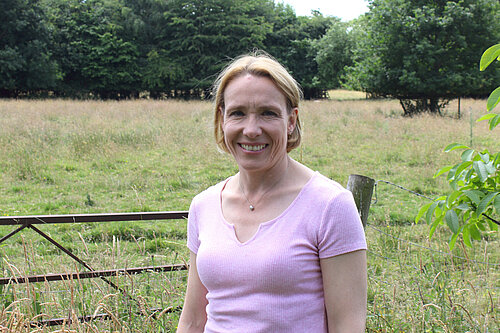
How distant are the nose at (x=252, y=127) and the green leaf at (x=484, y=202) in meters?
1.20

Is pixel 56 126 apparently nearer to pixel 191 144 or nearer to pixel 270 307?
pixel 191 144

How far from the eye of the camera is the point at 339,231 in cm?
158

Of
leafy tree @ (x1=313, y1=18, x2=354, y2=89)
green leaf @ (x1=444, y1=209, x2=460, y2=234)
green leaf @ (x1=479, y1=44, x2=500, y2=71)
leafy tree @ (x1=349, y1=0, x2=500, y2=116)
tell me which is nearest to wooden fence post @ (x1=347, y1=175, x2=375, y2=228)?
green leaf @ (x1=444, y1=209, x2=460, y2=234)

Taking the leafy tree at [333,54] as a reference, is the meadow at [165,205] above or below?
below

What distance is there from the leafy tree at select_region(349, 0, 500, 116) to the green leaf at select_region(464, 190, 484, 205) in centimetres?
2036

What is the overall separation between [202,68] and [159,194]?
38.0 metres

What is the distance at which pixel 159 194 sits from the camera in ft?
28.0

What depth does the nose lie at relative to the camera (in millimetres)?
1786

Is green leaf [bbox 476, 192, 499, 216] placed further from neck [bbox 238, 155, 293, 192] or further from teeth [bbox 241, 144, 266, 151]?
teeth [bbox 241, 144, 266, 151]

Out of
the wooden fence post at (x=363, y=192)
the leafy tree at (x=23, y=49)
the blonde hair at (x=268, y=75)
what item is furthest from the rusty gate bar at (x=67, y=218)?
the leafy tree at (x=23, y=49)

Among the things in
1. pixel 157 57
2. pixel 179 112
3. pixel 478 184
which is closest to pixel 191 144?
pixel 179 112

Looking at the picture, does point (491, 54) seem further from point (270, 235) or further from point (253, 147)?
point (270, 235)

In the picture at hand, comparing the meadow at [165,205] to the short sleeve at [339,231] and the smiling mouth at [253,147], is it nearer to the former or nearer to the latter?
the smiling mouth at [253,147]

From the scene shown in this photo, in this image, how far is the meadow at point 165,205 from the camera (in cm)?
295
